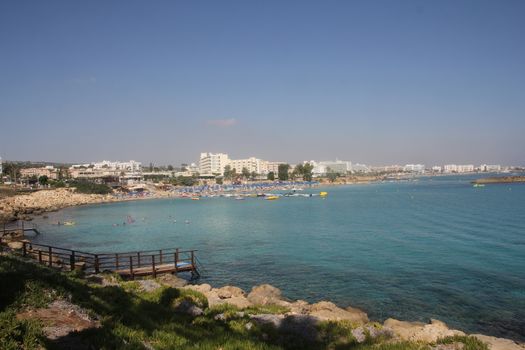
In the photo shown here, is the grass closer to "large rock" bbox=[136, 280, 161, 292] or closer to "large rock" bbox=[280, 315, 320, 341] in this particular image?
"large rock" bbox=[280, 315, 320, 341]

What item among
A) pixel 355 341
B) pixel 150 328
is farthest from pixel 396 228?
pixel 150 328

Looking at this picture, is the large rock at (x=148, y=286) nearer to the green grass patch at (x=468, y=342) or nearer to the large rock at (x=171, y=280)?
the large rock at (x=171, y=280)

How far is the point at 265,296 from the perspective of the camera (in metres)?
19.6

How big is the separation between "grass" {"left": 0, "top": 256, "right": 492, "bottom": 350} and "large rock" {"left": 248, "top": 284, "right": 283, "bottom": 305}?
4.98 meters

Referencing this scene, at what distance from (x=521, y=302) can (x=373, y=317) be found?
28.5 feet

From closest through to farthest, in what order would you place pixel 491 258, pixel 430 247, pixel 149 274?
pixel 149 274, pixel 491 258, pixel 430 247

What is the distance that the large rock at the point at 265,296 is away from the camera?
722 inches

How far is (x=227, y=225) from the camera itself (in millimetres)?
56500

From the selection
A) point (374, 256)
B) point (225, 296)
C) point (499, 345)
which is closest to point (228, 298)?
point (225, 296)

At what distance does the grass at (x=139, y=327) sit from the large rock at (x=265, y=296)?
4984 millimetres

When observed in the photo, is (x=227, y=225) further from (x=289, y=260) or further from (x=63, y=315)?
(x=63, y=315)

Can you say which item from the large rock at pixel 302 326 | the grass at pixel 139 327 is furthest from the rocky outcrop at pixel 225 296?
the large rock at pixel 302 326

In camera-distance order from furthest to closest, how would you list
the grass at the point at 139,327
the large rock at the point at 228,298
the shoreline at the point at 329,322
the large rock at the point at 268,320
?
the large rock at the point at 228,298 < the large rock at the point at 268,320 < the shoreline at the point at 329,322 < the grass at the point at 139,327

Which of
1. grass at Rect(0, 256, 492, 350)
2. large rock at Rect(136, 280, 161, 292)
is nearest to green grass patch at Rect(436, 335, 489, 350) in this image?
grass at Rect(0, 256, 492, 350)
